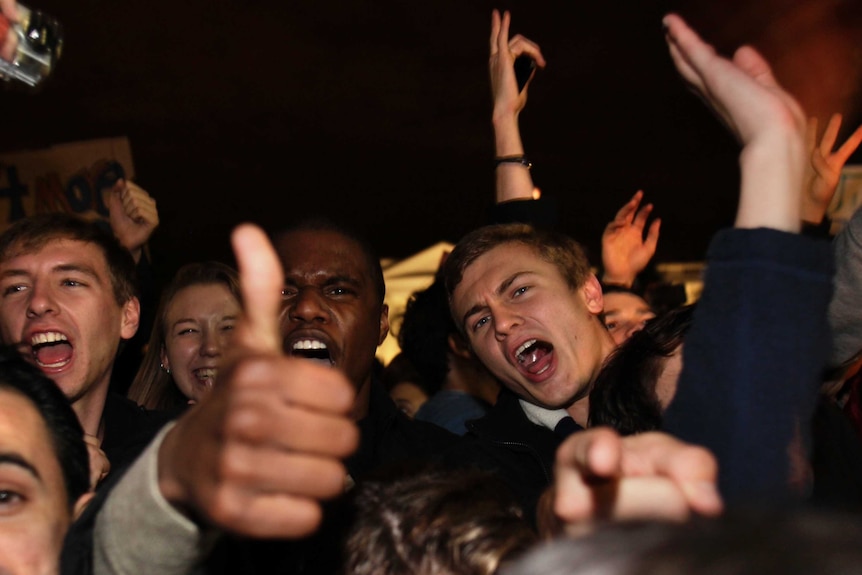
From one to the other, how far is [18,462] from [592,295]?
6.09 feet

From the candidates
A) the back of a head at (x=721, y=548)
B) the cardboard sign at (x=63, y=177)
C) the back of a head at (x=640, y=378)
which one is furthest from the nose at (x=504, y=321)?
the cardboard sign at (x=63, y=177)

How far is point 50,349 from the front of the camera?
280 centimetres

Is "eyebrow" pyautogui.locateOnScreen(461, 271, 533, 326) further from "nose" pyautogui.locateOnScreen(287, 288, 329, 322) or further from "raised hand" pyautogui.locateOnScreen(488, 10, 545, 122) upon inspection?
"raised hand" pyautogui.locateOnScreen(488, 10, 545, 122)

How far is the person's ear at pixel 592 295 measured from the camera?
2898mm

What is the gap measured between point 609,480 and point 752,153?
1.79 ft

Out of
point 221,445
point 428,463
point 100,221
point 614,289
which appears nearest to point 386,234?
point 100,221

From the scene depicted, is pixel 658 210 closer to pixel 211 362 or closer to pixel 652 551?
pixel 211 362

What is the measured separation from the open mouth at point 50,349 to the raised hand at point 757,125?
195cm

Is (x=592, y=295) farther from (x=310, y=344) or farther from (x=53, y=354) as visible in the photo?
(x=53, y=354)

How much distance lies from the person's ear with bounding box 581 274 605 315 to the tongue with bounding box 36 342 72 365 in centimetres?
149

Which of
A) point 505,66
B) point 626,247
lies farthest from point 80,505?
point 626,247

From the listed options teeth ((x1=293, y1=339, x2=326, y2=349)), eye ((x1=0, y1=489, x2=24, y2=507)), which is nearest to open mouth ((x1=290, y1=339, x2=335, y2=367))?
teeth ((x1=293, y1=339, x2=326, y2=349))

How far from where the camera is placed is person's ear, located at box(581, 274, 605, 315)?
2.90m

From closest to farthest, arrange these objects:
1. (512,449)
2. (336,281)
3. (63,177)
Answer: (512,449) < (336,281) < (63,177)
